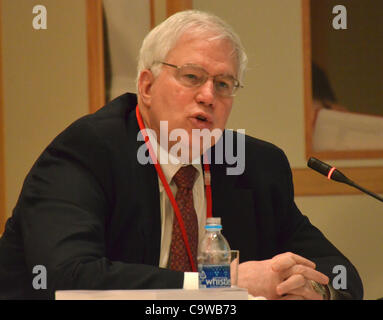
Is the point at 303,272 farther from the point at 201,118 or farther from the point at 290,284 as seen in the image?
the point at 201,118

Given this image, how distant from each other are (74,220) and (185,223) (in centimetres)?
42

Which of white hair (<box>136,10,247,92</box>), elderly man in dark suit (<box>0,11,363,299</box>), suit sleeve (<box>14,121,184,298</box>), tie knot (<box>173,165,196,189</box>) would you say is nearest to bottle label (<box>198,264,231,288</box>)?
suit sleeve (<box>14,121,184,298</box>)

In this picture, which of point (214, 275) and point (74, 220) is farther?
point (74, 220)

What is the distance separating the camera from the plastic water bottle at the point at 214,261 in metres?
1.35

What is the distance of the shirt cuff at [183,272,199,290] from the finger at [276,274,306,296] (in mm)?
239

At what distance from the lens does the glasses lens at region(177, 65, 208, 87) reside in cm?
201

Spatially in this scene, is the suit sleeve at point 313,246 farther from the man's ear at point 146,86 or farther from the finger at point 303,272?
the man's ear at point 146,86

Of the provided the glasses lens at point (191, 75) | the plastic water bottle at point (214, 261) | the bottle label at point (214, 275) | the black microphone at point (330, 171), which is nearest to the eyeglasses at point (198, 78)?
the glasses lens at point (191, 75)

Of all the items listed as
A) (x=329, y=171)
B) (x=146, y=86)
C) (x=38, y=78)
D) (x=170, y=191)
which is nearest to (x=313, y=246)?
(x=329, y=171)

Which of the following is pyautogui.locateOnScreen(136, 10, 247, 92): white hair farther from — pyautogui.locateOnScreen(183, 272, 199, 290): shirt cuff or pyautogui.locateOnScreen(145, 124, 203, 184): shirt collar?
pyautogui.locateOnScreen(183, 272, 199, 290): shirt cuff

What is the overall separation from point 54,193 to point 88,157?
18 centimetres

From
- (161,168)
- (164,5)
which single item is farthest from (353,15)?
(161,168)

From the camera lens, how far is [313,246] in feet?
6.93
